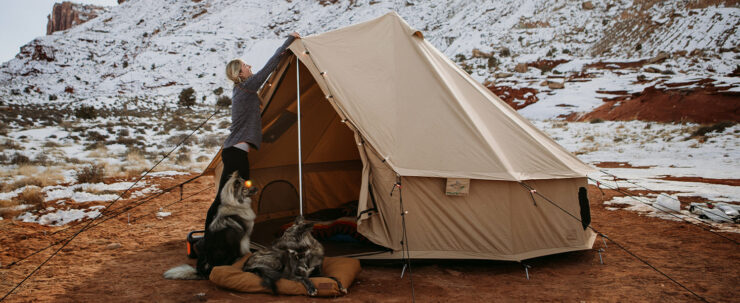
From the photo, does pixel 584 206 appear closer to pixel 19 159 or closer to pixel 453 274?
pixel 453 274

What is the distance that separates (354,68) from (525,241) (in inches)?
111

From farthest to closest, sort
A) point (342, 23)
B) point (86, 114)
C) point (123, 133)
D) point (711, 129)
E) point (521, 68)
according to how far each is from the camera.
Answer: point (342, 23)
point (521, 68)
point (86, 114)
point (123, 133)
point (711, 129)

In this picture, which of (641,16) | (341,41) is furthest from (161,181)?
(641,16)

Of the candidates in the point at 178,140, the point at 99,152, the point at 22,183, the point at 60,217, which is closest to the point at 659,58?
the point at 178,140

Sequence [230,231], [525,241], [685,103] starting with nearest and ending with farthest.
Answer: [230,231], [525,241], [685,103]

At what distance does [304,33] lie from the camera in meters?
54.6

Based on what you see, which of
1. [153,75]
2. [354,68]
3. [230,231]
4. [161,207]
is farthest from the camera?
[153,75]

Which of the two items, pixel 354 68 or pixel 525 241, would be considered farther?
pixel 354 68

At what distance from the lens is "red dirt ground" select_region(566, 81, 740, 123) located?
17928mm

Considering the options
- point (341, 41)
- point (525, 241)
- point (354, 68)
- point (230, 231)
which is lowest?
point (525, 241)

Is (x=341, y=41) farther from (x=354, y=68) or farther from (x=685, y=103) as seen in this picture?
(x=685, y=103)

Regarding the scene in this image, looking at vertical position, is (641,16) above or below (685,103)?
above

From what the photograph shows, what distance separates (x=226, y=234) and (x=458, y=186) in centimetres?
249

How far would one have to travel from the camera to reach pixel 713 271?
13.9 feet
